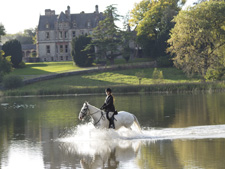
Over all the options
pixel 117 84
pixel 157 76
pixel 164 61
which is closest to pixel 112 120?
pixel 157 76

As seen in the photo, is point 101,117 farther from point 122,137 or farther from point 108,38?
point 108,38

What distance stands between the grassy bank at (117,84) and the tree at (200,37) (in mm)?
2624

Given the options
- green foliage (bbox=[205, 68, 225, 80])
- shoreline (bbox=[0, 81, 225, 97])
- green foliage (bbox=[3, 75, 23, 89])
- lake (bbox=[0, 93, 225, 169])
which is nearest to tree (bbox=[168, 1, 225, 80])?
green foliage (bbox=[205, 68, 225, 80])

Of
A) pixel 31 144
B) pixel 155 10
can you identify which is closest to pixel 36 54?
pixel 155 10

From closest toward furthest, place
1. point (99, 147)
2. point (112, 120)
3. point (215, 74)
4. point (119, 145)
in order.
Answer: point (99, 147), point (119, 145), point (112, 120), point (215, 74)

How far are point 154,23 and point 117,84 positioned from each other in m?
23.1

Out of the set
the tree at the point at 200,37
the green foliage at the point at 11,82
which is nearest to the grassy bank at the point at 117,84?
the green foliage at the point at 11,82

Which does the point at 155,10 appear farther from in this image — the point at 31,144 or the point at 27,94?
the point at 31,144

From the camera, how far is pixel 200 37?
5466cm

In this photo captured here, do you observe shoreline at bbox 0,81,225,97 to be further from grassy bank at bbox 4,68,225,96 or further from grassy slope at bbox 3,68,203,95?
grassy slope at bbox 3,68,203,95

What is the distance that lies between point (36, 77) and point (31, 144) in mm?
49829

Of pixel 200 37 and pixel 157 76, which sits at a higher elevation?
pixel 200 37

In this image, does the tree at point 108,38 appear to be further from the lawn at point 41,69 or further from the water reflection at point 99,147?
the water reflection at point 99,147

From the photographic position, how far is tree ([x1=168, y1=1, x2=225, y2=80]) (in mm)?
54156
